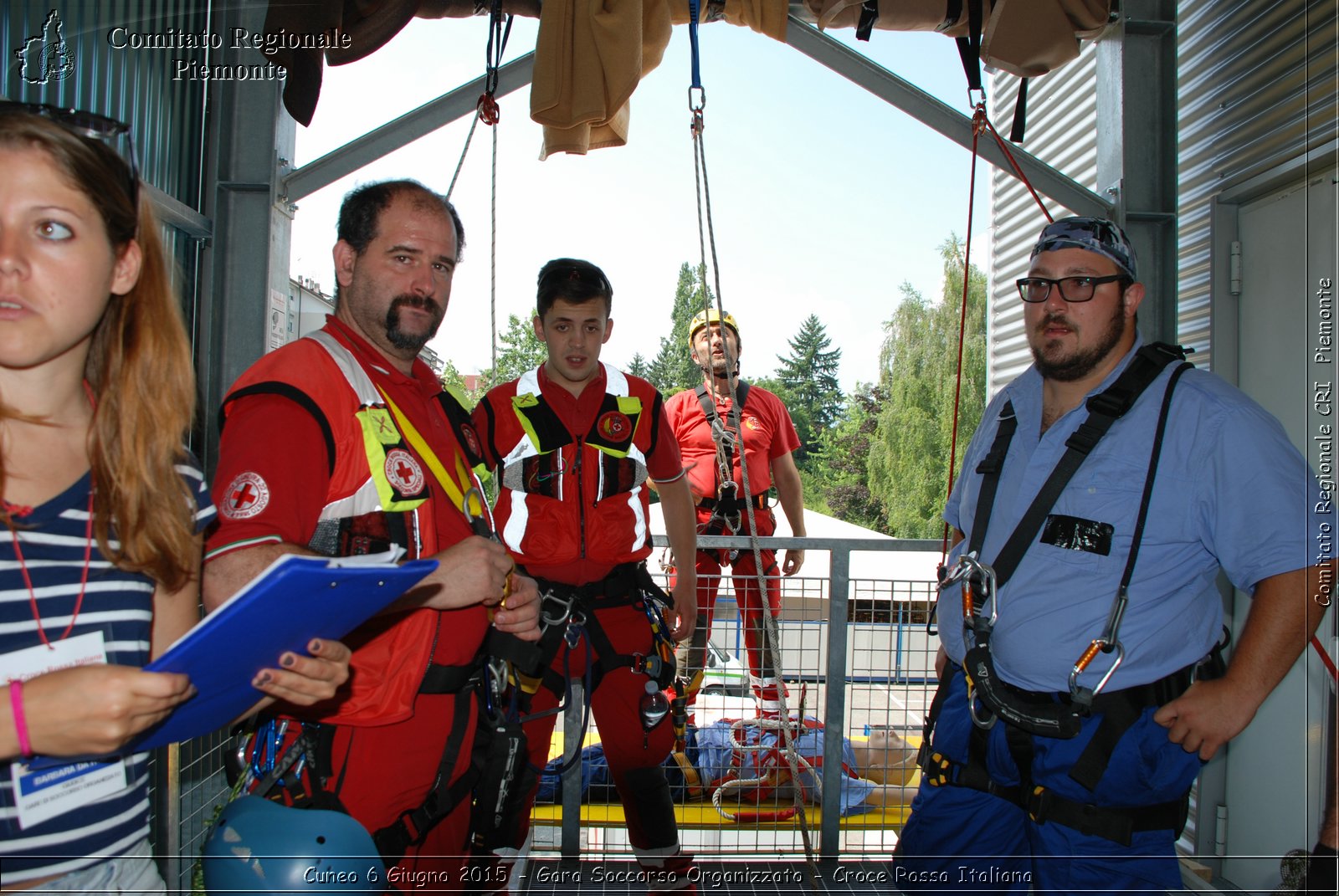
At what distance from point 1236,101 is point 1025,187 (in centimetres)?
292

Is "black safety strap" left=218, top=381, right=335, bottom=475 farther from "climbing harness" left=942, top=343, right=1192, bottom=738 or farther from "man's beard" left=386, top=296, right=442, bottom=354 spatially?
"climbing harness" left=942, top=343, right=1192, bottom=738

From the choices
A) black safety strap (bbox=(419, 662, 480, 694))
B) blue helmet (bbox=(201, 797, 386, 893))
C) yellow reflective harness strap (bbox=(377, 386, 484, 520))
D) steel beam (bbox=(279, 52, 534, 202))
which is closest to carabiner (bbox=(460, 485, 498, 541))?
yellow reflective harness strap (bbox=(377, 386, 484, 520))

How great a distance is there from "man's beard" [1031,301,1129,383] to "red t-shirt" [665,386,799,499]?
2707 mm

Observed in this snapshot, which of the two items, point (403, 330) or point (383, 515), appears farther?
point (403, 330)

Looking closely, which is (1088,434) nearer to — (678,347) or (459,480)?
(459,480)

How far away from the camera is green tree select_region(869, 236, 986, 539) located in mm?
55625

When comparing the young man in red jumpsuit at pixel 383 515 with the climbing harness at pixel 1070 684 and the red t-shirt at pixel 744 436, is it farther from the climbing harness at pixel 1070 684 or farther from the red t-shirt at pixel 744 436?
the red t-shirt at pixel 744 436

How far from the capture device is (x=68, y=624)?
45.8 inches

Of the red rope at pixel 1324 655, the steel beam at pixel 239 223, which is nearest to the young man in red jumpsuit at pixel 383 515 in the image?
the steel beam at pixel 239 223

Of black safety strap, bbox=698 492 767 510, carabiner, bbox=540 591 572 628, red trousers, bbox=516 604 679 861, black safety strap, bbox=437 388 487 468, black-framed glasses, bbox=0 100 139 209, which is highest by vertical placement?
black-framed glasses, bbox=0 100 139 209

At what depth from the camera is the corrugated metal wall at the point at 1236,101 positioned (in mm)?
3141

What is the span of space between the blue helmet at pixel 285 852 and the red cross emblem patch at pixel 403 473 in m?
0.68

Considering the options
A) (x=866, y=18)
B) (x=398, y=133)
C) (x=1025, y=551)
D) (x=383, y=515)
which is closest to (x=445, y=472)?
(x=383, y=515)

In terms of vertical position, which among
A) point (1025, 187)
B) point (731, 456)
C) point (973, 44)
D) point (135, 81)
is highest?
point (1025, 187)
